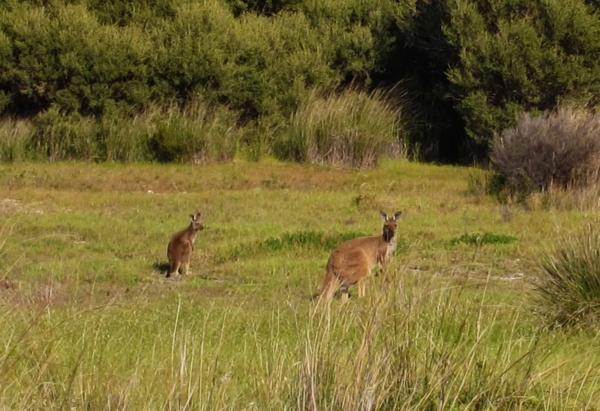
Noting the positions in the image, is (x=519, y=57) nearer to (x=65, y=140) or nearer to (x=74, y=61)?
(x=74, y=61)

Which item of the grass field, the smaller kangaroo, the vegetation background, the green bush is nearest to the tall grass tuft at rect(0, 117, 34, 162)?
the vegetation background

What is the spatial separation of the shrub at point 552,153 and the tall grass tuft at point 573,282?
1037 centimetres

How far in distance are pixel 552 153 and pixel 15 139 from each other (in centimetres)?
1323

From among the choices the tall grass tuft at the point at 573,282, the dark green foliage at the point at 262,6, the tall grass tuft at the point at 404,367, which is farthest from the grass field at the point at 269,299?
the dark green foliage at the point at 262,6

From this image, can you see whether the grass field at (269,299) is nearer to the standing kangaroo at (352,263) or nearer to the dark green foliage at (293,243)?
the dark green foliage at (293,243)

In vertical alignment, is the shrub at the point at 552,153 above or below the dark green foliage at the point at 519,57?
below

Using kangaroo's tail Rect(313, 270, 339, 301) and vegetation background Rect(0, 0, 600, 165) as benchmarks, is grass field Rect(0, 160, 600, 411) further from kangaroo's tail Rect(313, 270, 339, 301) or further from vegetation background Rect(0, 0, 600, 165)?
vegetation background Rect(0, 0, 600, 165)

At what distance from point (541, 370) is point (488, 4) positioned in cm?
2277

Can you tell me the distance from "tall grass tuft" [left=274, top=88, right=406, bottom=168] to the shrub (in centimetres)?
587

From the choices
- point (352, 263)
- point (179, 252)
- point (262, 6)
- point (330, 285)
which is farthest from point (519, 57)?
point (330, 285)

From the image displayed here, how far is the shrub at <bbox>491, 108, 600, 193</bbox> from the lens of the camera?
19406 millimetres

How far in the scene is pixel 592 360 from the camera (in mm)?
7074

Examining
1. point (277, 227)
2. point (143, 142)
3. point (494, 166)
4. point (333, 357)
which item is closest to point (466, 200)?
point (494, 166)

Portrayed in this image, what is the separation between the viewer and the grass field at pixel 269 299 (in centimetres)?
553
